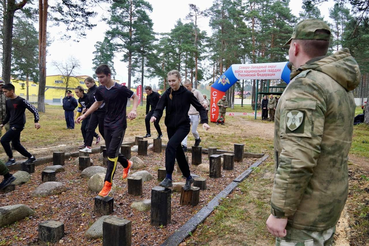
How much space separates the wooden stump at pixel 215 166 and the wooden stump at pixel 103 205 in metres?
2.33

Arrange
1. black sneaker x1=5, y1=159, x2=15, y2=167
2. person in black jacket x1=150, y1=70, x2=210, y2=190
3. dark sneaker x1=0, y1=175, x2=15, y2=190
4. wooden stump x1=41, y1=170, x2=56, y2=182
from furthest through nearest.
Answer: black sneaker x1=5, y1=159, x2=15, y2=167, wooden stump x1=41, y1=170, x2=56, y2=182, dark sneaker x1=0, y1=175, x2=15, y2=190, person in black jacket x1=150, y1=70, x2=210, y2=190

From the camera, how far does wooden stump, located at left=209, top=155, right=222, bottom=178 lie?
210 inches

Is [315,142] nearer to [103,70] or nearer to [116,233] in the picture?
[116,233]

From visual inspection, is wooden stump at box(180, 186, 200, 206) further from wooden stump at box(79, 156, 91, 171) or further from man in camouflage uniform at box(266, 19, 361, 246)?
wooden stump at box(79, 156, 91, 171)

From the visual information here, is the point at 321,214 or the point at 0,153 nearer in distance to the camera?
the point at 321,214

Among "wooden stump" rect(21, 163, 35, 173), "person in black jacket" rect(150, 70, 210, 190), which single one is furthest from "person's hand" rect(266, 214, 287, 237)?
"wooden stump" rect(21, 163, 35, 173)

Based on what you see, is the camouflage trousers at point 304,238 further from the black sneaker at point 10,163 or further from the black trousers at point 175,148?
the black sneaker at point 10,163

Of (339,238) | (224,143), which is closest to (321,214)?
(339,238)

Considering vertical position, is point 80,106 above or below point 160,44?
below

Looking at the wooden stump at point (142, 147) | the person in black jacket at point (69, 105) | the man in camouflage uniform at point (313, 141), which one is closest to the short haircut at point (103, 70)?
the wooden stump at point (142, 147)

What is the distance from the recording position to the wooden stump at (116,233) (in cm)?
264

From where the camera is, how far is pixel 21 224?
355 centimetres

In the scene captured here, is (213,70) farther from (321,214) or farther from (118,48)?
(321,214)

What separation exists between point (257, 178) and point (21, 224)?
4.05 meters
